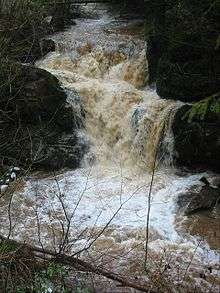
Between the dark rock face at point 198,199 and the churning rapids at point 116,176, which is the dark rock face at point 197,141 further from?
the dark rock face at point 198,199

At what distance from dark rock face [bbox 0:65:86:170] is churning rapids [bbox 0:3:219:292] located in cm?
24

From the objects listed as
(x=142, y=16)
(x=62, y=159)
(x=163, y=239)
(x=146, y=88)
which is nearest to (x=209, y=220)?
(x=163, y=239)

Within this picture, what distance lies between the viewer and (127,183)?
28.7ft

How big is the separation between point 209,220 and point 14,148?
3828 mm

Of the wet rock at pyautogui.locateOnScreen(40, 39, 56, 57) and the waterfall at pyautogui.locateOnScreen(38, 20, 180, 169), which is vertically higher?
the wet rock at pyautogui.locateOnScreen(40, 39, 56, 57)

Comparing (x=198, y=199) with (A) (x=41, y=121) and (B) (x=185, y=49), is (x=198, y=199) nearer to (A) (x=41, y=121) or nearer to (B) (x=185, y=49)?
(B) (x=185, y=49)

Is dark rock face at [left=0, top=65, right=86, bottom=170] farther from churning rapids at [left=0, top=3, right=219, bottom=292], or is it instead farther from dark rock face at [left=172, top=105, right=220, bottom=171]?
dark rock face at [left=172, top=105, right=220, bottom=171]

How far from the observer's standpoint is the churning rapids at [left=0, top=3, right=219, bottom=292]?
6723 millimetres

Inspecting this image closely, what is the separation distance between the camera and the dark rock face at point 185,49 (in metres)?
8.44

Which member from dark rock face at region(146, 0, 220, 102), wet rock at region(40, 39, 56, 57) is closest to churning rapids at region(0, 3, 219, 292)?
wet rock at region(40, 39, 56, 57)

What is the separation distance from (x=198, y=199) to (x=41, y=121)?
3483 millimetres

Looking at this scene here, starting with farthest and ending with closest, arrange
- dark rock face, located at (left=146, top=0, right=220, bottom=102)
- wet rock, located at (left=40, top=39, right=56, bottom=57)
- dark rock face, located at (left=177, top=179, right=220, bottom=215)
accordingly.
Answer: wet rock, located at (left=40, top=39, right=56, bottom=57), dark rock face, located at (left=146, top=0, right=220, bottom=102), dark rock face, located at (left=177, top=179, right=220, bottom=215)

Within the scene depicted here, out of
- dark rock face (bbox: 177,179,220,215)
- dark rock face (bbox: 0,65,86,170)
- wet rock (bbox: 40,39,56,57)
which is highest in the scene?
wet rock (bbox: 40,39,56,57)

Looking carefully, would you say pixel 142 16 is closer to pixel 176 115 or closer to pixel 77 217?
pixel 176 115
